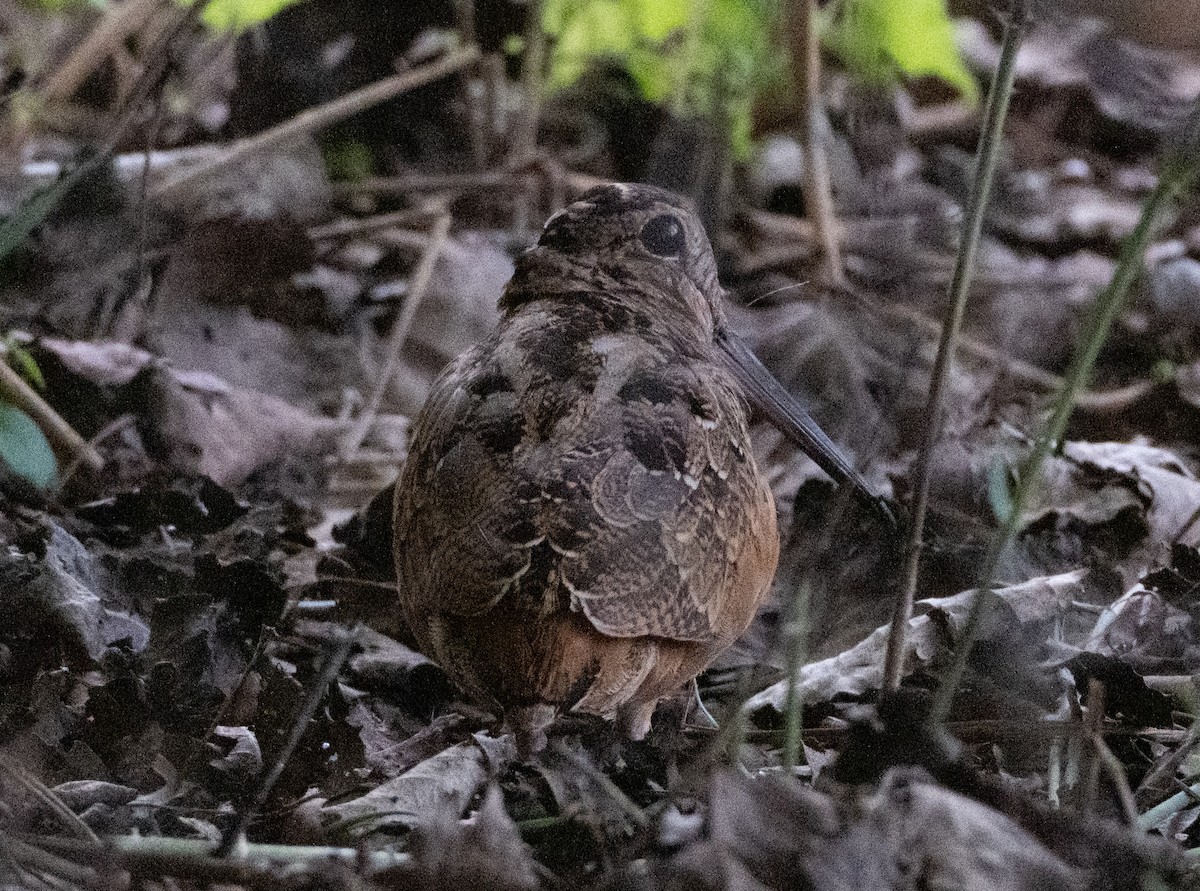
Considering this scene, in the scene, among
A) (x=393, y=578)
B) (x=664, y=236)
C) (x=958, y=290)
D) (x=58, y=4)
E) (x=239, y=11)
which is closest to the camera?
(x=958, y=290)

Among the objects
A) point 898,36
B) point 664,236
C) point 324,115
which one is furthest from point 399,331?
point 664,236

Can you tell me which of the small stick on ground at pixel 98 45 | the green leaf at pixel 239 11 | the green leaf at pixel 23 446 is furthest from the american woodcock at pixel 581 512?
the small stick on ground at pixel 98 45

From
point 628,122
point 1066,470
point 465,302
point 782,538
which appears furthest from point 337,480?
point 628,122

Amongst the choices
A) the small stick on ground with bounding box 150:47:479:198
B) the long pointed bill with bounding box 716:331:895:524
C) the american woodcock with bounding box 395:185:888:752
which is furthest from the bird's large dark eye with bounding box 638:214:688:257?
the small stick on ground with bounding box 150:47:479:198

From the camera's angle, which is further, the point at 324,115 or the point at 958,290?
the point at 324,115

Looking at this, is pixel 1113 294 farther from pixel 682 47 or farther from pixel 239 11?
pixel 239 11

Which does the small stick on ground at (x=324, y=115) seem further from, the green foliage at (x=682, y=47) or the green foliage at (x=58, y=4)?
the green foliage at (x=58, y=4)

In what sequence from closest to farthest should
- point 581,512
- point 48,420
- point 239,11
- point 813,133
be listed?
point 581,512 < point 48,420 < point 239,11 < point 813,133
